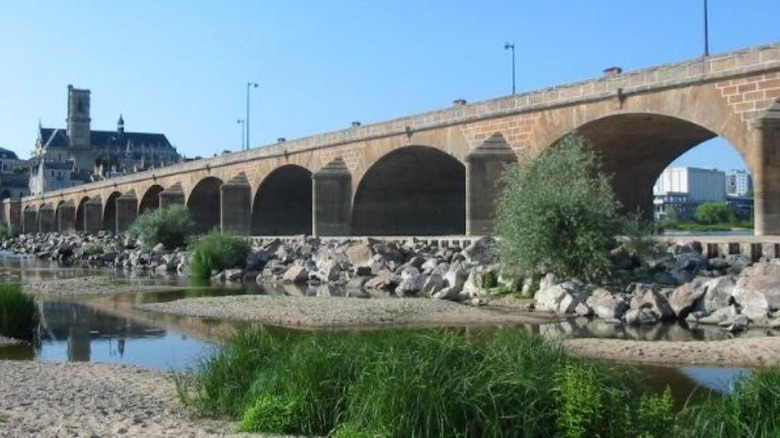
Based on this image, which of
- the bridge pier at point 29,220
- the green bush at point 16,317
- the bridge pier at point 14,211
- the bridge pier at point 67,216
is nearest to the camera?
the green bush at point 16,317

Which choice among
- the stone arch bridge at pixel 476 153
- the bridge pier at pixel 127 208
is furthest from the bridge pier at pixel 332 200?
the bridge pier at pixel 127 208

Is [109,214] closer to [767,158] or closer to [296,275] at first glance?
[296,275]

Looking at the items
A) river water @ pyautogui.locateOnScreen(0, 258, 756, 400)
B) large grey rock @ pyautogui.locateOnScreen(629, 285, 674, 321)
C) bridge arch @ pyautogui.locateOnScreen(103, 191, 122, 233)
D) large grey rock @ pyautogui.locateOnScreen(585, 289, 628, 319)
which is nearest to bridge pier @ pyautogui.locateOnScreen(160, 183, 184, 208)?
bridge arch @ pyautogui.locateOnScreen(103, 191, 122, 233)

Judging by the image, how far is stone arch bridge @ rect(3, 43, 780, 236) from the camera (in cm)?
2614

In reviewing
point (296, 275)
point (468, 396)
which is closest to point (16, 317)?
point (468, 396)

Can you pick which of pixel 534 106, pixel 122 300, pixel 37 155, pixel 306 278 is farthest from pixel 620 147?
pixel 37 155

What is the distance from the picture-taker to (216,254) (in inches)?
1638

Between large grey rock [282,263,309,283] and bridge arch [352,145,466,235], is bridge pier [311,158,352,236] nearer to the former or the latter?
bridge arch [352,145,466,235]

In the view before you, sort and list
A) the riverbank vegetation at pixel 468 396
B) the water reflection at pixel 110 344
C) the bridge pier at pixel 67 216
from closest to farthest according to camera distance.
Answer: the riverbank vegetation at pixel 468 396
the water reflection at pixel 110 344
the bridge pier at pixel 67 216

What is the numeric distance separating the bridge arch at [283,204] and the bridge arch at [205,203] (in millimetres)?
7659

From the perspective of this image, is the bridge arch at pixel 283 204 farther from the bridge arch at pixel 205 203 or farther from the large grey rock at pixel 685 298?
the large grey rock at pixel 685 298

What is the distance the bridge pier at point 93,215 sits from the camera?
3727 inches

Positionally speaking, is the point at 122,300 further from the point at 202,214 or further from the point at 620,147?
the point at 202,214

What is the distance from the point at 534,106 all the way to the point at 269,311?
49.3 feet
